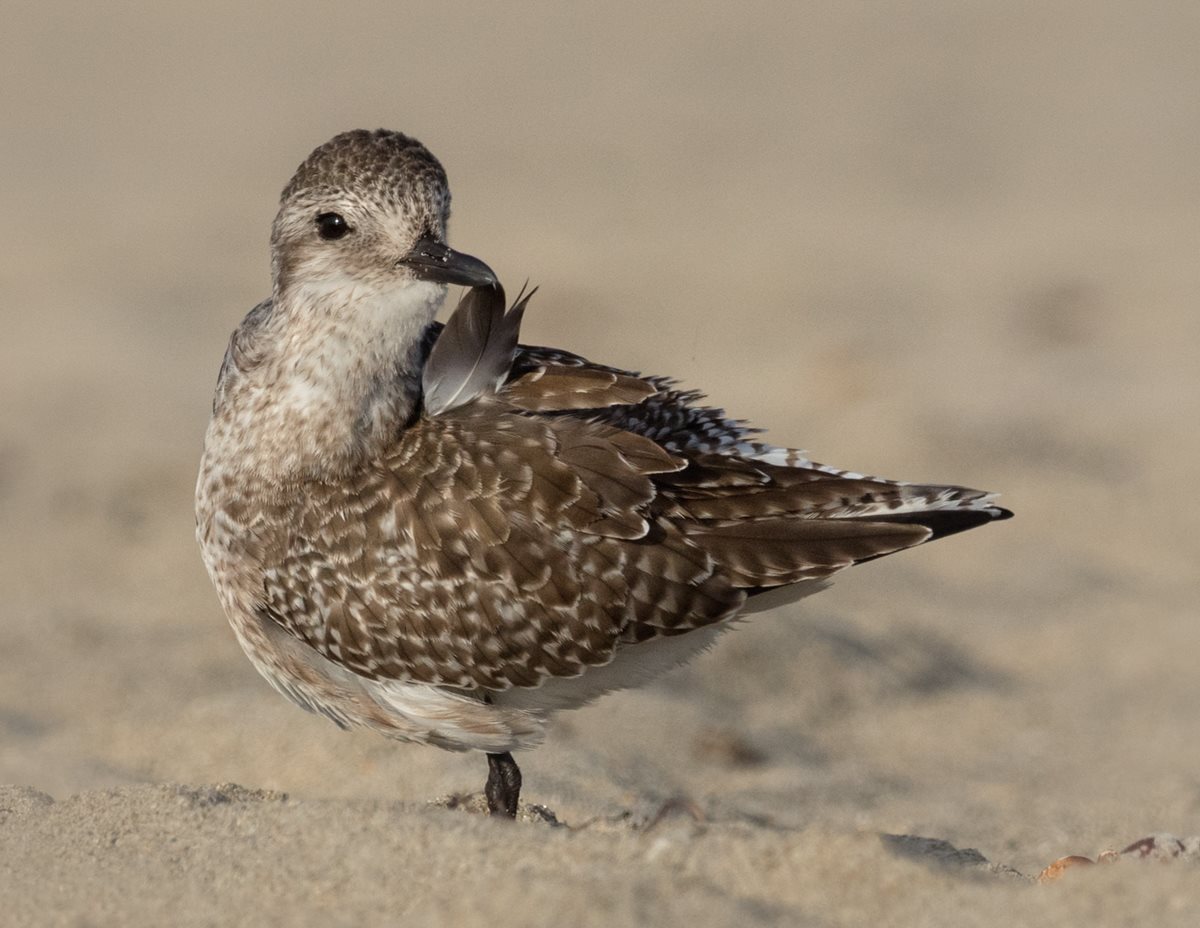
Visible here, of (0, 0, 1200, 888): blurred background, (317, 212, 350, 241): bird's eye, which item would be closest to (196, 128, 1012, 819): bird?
(317, 212, 350, 241): bird's eye

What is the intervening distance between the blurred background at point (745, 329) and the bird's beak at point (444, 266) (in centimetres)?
198

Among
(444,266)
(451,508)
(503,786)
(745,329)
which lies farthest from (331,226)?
(745,329)

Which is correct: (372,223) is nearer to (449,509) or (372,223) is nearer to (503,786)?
(449,509)

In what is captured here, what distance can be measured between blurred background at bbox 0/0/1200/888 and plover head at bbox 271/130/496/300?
6.61 feet

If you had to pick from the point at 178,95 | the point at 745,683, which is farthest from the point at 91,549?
the point at 178,95

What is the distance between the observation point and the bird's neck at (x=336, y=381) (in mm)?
5691

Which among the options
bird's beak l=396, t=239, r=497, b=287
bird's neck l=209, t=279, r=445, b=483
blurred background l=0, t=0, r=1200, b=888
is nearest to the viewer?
bird's beak l=396, t=239, r=497, b=287

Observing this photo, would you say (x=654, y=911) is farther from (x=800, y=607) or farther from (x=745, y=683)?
(x=800, y=607)

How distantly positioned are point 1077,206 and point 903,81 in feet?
16.4

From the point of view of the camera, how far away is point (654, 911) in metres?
4.14

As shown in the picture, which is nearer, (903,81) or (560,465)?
(560,465)

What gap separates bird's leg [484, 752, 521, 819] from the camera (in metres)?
5.73

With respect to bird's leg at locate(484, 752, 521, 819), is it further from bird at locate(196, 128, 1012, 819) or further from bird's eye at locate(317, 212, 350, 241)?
bird's eye at locate(317, 212, 350, 241)

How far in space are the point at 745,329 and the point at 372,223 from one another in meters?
9.04
